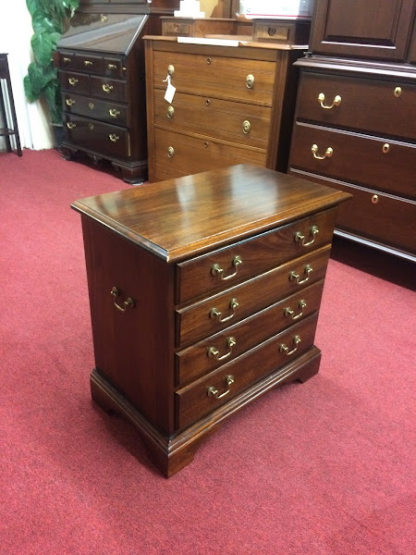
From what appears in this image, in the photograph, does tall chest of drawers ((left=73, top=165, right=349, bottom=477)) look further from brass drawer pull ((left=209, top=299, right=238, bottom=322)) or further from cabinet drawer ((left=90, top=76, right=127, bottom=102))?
cabinet drawer ((left=90, top=76, right=127, bottom=102))

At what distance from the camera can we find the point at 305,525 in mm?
1104

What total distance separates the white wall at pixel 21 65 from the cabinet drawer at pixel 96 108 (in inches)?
24.5

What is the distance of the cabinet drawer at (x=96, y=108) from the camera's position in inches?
123

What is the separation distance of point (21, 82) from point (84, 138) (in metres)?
0.92

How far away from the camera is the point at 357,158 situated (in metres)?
2.04

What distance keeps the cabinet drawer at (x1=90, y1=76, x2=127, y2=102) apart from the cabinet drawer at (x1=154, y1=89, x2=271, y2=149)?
31 cm

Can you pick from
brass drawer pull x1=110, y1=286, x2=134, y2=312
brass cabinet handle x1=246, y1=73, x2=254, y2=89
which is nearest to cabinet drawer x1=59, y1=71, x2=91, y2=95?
brass cabinet handle x1=246, y1=73, x2=254, y2=89

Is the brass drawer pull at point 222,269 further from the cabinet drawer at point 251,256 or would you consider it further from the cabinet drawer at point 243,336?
the cabinet drawer at point 243,336

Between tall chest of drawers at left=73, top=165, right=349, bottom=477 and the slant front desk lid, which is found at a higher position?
the slant front desk lid

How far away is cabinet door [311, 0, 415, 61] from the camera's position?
1780 millimetres

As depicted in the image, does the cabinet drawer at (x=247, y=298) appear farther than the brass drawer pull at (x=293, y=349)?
No

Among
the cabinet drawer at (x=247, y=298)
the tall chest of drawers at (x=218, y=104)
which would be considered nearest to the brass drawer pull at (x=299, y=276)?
the cabinet drawer at (x=247, y=298)

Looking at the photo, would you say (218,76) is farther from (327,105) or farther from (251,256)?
(251,256)

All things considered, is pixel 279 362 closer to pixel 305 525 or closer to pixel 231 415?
pixel 231 415
